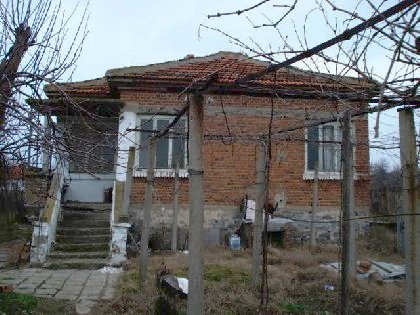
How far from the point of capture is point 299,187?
1280 cm

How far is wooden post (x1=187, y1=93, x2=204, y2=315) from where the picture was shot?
157 inches

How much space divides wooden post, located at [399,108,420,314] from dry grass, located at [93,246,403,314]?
1.63 meters

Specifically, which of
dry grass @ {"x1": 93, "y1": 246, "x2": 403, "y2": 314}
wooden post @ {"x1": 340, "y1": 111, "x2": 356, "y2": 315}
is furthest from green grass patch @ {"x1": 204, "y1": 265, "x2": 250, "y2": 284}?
wooden post @ {"x1": 340, "y1": 111, "x2": 356, "y2": 315}

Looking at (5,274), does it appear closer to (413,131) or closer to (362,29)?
(413,131)

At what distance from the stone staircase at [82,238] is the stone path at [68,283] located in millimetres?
386

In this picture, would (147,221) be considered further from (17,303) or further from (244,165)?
(244,165)

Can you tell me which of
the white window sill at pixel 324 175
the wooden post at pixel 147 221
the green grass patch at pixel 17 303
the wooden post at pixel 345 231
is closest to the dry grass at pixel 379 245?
the white window sill at pixel 324 175

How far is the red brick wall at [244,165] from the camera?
41.0ft

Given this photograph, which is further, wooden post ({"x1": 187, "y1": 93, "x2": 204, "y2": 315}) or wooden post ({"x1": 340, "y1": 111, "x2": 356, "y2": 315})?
wooden post ({"x1": 340, "y1": 111, "x2": 356, "y2": 315})

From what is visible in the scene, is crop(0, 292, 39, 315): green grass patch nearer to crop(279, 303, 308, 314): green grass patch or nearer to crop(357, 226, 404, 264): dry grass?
crop(279, 303, 308, 314): green grass patch

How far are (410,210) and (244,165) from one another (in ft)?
30.3

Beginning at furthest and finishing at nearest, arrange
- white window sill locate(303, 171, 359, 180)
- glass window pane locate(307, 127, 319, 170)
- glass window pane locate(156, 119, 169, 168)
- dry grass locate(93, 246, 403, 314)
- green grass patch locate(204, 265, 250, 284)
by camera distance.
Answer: glass window pane locate(307, 127, 319, 170), white window sill locate(303, 171, 359, 180), glass window pane locate(156, 119, 169, 168), green grass patch locate(204, 265, 250, 284), dry grass locate(93, 246, 403, 314)

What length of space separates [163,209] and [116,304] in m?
6.06

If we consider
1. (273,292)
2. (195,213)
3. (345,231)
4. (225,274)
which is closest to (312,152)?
(225,274)
